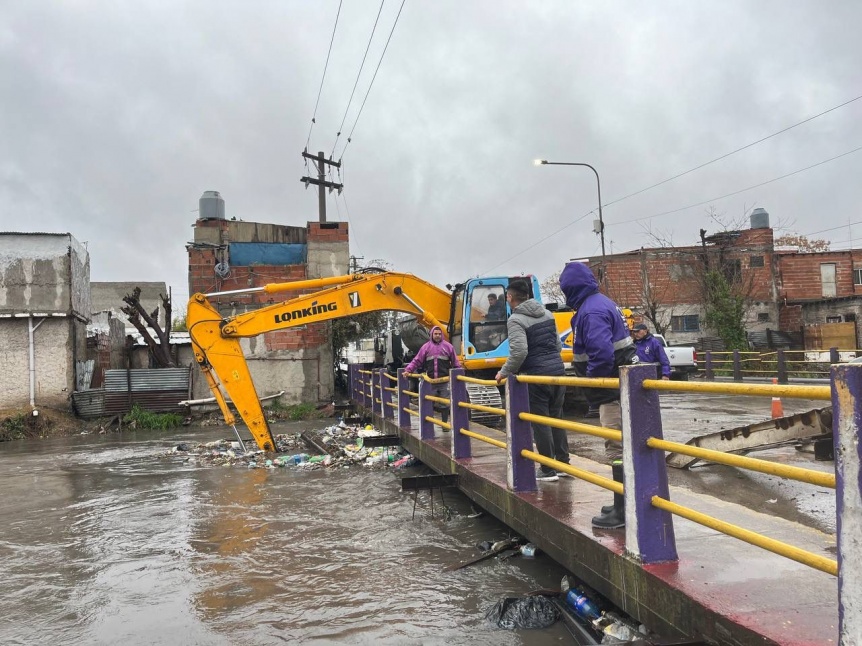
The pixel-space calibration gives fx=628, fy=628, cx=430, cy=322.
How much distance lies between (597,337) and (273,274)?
15.8 m

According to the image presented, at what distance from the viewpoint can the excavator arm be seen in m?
10.9

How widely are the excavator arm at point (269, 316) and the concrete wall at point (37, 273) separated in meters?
8.56

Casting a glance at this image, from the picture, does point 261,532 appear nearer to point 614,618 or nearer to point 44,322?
point 614,618

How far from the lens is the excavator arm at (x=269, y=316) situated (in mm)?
10930

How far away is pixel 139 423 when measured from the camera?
16.8m

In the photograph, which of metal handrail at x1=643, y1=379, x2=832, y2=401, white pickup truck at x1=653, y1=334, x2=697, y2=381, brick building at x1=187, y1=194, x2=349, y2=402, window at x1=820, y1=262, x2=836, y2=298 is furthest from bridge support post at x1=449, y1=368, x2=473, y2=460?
window at x1=820, y1=262, x2=836, y2=298

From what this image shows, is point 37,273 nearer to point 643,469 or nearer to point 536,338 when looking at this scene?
point 536,338

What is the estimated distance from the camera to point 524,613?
3.79m

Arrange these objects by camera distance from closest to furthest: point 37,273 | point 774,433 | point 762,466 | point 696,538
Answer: point 762,466, point 696,538, point 774,433, point 37,273

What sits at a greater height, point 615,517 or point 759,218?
Result: point 759,218

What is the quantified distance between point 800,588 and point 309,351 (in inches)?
658

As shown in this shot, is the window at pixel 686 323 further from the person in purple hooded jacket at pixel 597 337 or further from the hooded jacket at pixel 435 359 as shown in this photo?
the person in purple hooded jacket at pixel 597 337

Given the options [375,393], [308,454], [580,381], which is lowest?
[308,454]

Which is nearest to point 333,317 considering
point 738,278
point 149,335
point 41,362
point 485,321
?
point 485,321
